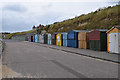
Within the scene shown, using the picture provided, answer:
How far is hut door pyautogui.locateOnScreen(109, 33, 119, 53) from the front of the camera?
42.8 feet

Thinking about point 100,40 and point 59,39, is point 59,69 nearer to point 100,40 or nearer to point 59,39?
point 100,40

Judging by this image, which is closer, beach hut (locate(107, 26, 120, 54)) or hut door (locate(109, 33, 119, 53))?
beach hut (locate(107, 26, 120, 54))

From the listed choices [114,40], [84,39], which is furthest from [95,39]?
[114,40]

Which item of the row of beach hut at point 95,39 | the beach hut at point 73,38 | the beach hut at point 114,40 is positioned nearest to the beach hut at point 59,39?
the row of beach hut at point 95,39

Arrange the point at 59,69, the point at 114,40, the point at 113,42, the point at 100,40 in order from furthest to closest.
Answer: the point at 100,40 → the point at 113,42 → the point at 114,40 → the point at 59,69

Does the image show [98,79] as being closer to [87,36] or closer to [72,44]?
[87,36]

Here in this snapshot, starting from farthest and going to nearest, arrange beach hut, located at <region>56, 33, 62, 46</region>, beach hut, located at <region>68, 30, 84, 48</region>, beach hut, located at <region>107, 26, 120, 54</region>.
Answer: beach hut, located at <region>56, 33, 62, 46</region>
beach hut, located at <region>68, 30, 84, 48</region>
beach hut, located at <region>107, 26, 120, 54</region>

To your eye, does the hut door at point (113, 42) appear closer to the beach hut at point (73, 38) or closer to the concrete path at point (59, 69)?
the concrete path at point (59, 69)

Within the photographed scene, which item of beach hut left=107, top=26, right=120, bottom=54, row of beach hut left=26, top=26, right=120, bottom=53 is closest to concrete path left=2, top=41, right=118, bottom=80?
beach hut left=107, top=26, right=120, bottom=54

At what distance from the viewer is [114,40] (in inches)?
523

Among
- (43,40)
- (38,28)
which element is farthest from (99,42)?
(38,28)

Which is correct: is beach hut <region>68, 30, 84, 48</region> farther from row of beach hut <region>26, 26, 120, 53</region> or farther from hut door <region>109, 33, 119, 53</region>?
hut door <region>109, 33, 119, 53</region>

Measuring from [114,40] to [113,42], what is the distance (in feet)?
0.73

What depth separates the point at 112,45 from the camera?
13.6m
